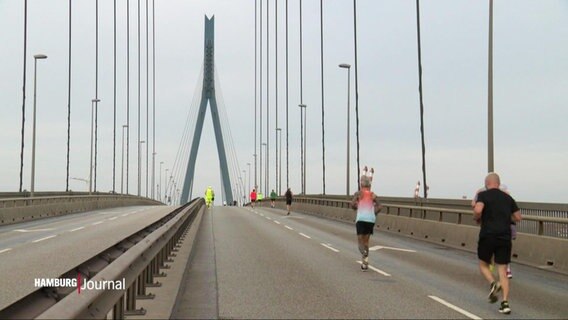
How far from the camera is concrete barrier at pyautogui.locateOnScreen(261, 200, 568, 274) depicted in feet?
48.4

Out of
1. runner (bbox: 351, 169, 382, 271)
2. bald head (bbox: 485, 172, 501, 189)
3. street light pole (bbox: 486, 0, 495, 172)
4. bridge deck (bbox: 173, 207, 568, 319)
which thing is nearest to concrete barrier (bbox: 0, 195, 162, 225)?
bridge deck (bbox: 173, 207, 568, 319)

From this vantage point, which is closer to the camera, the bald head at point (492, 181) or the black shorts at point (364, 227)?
the bald head at point (492, 181)

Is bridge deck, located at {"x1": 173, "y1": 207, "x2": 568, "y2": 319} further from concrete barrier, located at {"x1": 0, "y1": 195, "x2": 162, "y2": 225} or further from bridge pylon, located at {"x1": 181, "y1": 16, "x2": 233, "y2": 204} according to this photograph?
bridge pylon, located at {"x1": 181, "y1": 16, "x2": 233, "y2": 204}

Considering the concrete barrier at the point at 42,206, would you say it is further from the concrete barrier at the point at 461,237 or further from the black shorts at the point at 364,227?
the black shorts at the point at 364,227

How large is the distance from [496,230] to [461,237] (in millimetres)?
11339

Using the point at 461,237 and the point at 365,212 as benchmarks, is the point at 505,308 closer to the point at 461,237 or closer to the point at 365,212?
the point at 365,212

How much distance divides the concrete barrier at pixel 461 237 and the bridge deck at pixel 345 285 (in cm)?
44

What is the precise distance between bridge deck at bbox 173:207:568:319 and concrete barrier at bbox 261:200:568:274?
437mm

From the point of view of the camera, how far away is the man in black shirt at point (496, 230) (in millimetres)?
9305

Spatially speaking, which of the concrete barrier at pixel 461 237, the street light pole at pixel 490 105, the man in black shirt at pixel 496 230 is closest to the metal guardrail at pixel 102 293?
the man in black shirt at pixel 496 230

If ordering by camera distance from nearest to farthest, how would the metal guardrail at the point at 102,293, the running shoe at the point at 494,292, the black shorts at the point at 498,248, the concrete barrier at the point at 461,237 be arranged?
the metal guardrail at the point at 102,293
the black shorts at the point at 498,248
the running shoe at the point at 494,292
the concrete barrier at the point at 461,237

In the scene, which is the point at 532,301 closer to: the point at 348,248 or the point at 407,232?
the point at 348,248

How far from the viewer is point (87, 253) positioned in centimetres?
1634

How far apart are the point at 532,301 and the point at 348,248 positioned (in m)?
8.97
